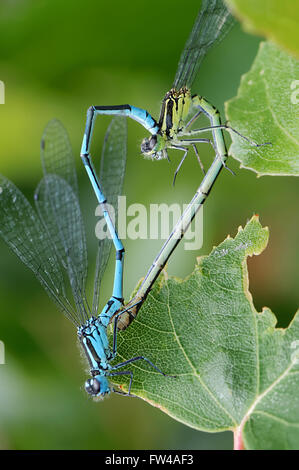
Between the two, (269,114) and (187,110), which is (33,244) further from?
(269,114)

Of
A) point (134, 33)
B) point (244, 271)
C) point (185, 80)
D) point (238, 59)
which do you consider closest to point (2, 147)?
point (134, 33)

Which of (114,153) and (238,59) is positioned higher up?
(238,59)

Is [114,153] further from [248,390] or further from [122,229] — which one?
[248,390]

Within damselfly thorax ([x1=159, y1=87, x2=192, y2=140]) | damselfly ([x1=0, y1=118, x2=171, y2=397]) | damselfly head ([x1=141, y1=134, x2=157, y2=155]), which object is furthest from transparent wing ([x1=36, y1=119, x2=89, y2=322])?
damselfly thorax ([x1=159, y1=87, x2=192, y2=140])

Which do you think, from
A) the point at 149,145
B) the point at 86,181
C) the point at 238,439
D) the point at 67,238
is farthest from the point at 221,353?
the point at 86,181

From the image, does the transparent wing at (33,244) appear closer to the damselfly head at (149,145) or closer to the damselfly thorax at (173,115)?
the damselfly head at (149,145)

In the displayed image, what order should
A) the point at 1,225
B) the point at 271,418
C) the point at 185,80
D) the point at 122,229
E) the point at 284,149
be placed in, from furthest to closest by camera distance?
1. the point at 122,229
2. the point at 1,225
3. the point at 185,80
4. the point at 284,149
5. the point at 271,418

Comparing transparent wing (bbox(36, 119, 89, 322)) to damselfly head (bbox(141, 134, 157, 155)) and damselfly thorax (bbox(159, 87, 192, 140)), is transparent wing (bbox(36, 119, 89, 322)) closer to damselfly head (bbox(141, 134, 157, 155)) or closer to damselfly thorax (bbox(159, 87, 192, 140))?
damselfly head (bbox(141, 134, 157, 155))
